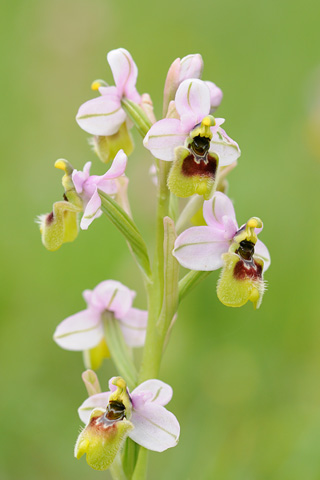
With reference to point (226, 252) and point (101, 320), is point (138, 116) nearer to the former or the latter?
point (226, 252)

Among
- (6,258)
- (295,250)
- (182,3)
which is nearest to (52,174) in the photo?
(6,258)

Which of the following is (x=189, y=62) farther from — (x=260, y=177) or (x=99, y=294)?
(x=260, y=177)

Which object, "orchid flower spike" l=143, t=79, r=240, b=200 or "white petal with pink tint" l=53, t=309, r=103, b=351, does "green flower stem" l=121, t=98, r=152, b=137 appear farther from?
"white petal with pink tint" l=53, t=309, r=103, b=351

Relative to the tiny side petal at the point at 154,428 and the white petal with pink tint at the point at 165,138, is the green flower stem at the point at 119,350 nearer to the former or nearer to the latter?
the tiny side petal at the point at 154,428

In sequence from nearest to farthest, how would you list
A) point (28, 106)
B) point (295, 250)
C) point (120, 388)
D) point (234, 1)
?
point (120, 388) < point (295, 250) < point (28, 106) < point (234, 1)

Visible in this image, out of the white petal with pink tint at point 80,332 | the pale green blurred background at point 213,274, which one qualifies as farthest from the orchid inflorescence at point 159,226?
the pale green blurred background at point 213,274

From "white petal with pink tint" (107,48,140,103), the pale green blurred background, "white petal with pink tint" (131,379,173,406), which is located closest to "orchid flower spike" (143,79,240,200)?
"white petal with pink tint" (107,48,140,103)
